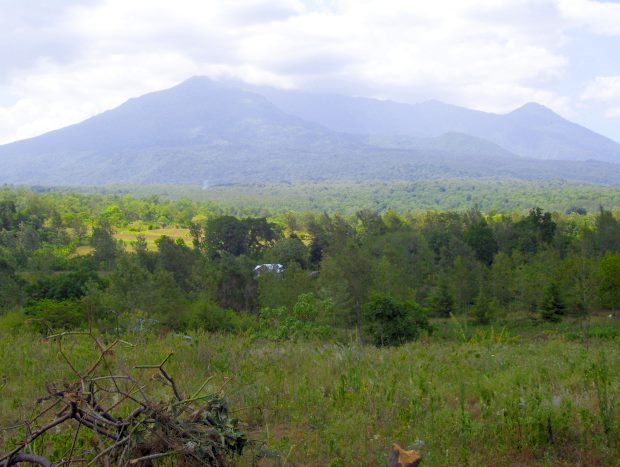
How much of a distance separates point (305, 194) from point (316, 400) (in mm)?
154268

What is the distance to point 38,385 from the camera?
191 inches

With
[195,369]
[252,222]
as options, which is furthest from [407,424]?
[252,222]

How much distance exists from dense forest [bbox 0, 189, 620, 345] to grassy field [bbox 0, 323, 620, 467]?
1.49 meters

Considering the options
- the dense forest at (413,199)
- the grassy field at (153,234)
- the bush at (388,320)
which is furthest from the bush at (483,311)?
the dense forest at (413,199)

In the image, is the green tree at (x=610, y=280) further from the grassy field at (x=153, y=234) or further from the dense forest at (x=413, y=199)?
the dense forest at (x=413, y=199)

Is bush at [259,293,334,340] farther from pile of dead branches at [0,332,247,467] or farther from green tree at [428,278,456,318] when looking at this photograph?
green tree at [428,278,456,318]

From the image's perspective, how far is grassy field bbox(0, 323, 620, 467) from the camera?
3.29 m

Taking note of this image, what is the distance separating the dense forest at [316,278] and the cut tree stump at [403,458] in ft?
14.4

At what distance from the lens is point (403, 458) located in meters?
2.76

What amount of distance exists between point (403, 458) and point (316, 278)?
32.3 metres

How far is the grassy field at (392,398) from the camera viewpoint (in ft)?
10.8

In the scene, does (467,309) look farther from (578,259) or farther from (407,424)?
(407,424)

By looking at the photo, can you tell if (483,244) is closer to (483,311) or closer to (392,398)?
(483,311)

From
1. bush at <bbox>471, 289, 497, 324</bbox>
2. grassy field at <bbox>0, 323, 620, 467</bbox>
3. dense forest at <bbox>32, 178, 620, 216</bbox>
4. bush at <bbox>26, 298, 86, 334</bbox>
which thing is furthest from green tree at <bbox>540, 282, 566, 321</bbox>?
dense forest at <bbox>32, 178, 620, 216</bbox>
